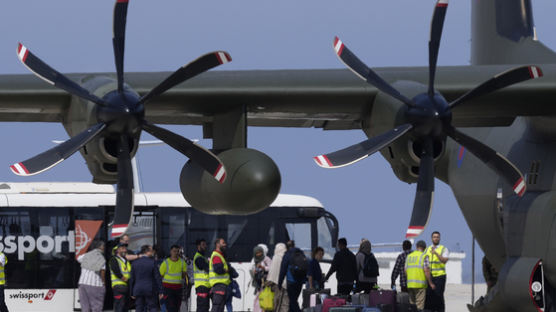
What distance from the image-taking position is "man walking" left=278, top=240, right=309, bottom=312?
758 inches

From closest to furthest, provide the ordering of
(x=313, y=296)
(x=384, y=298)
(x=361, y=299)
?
(x=384, y=298) → (x=361, y=299) → (x=313, y=296)

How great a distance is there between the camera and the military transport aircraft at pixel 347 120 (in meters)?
12.6

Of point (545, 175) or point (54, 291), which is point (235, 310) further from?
point (545, 175)

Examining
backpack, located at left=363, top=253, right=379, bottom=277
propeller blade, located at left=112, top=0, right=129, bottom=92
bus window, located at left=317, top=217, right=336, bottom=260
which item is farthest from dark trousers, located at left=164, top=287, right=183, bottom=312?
propeller blade, located at left=112, top=0, right=129, bottom=92

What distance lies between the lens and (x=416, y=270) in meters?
18.9

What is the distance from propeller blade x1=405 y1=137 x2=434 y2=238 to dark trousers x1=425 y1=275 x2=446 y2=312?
6271mm

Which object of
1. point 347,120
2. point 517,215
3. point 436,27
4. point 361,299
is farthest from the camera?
point 361,299

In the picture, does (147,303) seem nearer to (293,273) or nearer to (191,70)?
(293,273)

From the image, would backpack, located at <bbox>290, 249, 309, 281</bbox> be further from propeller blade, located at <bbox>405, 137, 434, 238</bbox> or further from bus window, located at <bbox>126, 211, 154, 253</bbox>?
propeller blade, located at <bbox>405, 137, 434, 238</bbox>

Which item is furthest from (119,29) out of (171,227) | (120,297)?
(171,227)

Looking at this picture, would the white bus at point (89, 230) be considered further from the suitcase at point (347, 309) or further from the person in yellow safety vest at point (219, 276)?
the suitcase at point (347, 309)

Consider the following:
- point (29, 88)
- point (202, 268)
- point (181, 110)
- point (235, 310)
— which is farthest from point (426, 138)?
point (235, 310)

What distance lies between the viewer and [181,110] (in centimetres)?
1389

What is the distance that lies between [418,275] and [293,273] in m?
2.38
